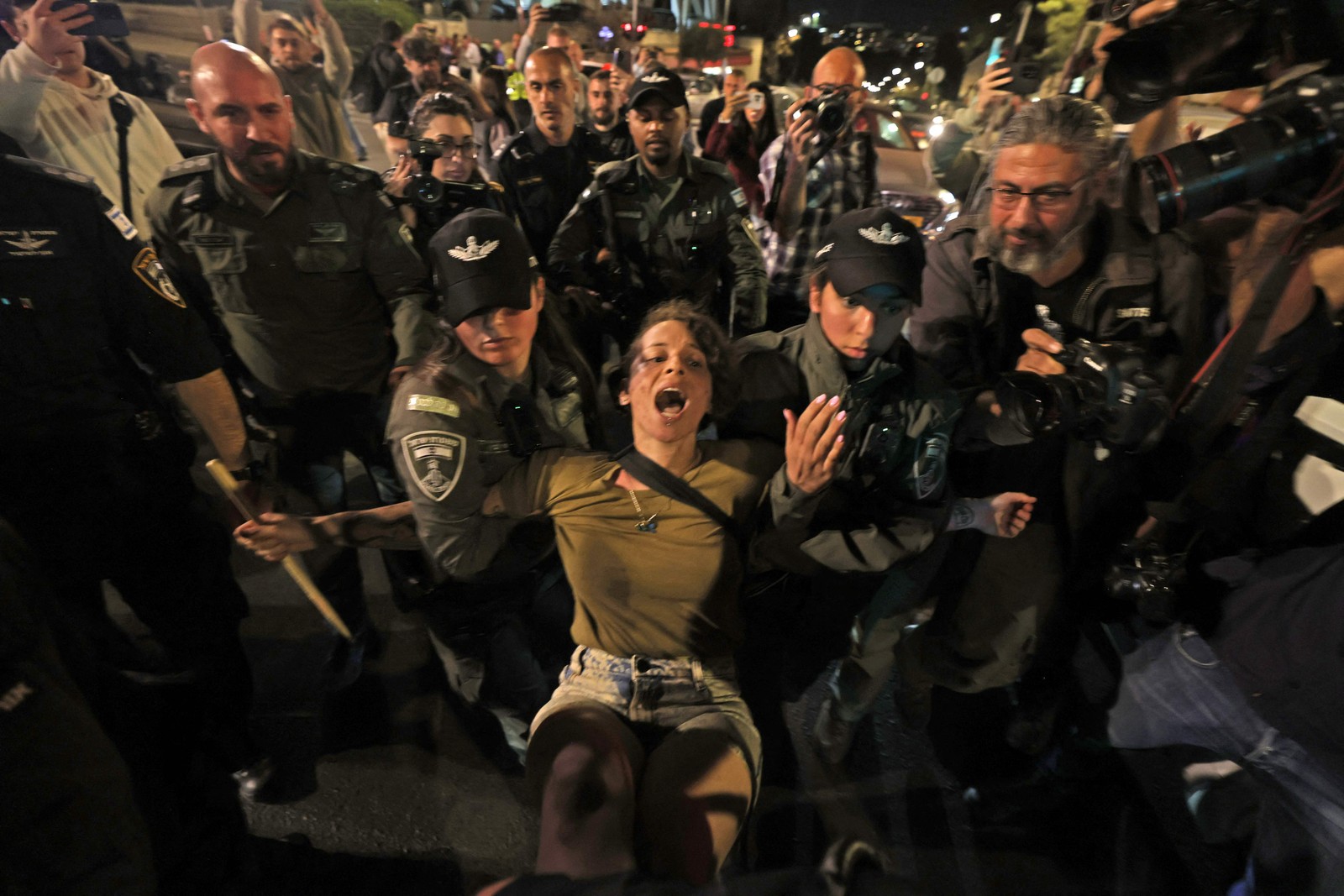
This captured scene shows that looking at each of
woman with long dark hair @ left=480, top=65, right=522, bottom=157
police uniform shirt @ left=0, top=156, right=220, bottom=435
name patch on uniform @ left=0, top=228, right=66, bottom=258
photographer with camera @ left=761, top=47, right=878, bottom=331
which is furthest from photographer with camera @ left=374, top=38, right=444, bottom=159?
name patch on uniform @ left=0, top=228, right=66, bottom=258

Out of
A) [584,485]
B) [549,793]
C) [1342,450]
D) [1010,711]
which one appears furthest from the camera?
[1010,711]

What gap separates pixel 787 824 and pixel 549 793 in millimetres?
1226

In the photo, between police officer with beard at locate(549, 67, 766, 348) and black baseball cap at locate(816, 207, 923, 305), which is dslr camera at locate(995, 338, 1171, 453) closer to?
black baseball cap at locate(816, 207, 923, 305)

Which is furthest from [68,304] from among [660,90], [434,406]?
[660,90]

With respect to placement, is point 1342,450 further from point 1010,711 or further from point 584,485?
point 584,485

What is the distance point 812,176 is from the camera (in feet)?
13.1

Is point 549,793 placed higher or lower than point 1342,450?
lower

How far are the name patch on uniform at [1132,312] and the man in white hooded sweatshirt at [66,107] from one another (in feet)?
13.7

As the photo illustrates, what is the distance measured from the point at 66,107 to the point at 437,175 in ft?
6.70

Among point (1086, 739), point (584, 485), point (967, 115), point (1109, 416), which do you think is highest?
point (967, 115)

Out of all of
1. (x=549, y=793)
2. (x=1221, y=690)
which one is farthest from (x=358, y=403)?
(x=1221, y=690)

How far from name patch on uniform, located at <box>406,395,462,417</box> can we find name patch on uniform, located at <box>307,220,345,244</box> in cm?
122

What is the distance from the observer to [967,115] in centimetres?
517

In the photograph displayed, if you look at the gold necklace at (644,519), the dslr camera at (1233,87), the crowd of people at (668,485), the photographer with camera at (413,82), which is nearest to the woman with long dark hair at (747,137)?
the photographer with camera at (413,82)
